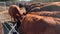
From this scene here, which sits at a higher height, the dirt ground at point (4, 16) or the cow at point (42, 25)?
the cow at point (42, 25)

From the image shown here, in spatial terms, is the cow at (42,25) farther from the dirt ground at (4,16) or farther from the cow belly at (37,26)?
the dirt ground at (4,16)

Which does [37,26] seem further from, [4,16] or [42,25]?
[4,16]

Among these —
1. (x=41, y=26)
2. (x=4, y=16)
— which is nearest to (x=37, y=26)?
(x=41, y=26)

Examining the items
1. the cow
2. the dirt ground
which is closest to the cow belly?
the cow

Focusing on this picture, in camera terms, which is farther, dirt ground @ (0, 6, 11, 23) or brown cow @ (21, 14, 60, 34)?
dirt ground @ (0, 6, 11, 23)

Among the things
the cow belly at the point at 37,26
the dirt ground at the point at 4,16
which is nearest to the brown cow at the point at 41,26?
the cow belly at the point at 37,26

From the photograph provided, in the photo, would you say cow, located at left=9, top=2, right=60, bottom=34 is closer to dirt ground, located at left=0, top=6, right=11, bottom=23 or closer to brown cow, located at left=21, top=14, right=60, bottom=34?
brown cow, located at left=21, top=14, right=60, bottom=34

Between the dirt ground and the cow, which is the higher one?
the cow

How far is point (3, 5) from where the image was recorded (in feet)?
3.90

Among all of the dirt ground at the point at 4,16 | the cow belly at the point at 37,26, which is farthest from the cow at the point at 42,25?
the dirt ground at the point at 4,16

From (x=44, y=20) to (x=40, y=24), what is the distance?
0.04 feet

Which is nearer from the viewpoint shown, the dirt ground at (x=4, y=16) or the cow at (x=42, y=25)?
the cow at (x=42, y=25)

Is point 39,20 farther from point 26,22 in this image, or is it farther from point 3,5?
point 3,5

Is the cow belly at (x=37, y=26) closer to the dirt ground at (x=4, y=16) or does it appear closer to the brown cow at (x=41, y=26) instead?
the brown cow at (x=41, y=26)
